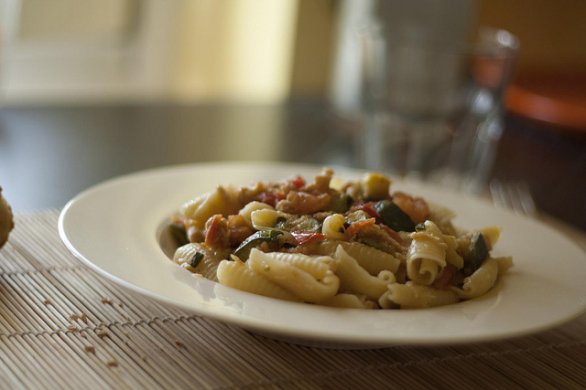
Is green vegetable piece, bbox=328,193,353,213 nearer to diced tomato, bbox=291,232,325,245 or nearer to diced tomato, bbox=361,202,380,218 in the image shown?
diced tomato, bbox=361,202,380,218

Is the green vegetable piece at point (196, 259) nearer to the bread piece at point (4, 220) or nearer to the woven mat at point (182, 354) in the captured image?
the woven mat at point (182, 354)

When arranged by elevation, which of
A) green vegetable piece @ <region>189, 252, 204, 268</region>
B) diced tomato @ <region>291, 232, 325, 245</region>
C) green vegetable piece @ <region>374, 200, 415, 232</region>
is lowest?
green vegetable piece @ <region>189, 252, 204, 268</region>

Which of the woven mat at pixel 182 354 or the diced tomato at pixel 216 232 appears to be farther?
the diced tomato at pixel 216 232

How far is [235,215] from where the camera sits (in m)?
1.61

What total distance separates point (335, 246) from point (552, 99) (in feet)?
5.70

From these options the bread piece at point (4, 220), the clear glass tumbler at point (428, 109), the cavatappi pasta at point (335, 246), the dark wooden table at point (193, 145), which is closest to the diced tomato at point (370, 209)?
the cavatappi pasta at point (335, 246)

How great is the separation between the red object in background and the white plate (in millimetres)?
1024

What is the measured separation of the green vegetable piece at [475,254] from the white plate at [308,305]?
0.06 meters

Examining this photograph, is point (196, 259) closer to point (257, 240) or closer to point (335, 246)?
point (257, 240)

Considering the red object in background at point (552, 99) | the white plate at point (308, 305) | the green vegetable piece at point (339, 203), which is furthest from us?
the red object in background at point (552, 99)

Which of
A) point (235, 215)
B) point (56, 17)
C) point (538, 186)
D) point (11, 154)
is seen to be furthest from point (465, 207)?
point (56, 17)

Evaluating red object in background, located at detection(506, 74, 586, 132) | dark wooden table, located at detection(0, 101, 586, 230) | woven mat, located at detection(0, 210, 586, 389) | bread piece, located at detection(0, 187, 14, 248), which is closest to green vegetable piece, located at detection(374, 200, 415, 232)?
Answer: woven mat, located at detection(0, 210, 586, 389)

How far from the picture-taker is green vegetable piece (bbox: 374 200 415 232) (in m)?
1.58

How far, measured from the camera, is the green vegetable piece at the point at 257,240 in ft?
4.89
